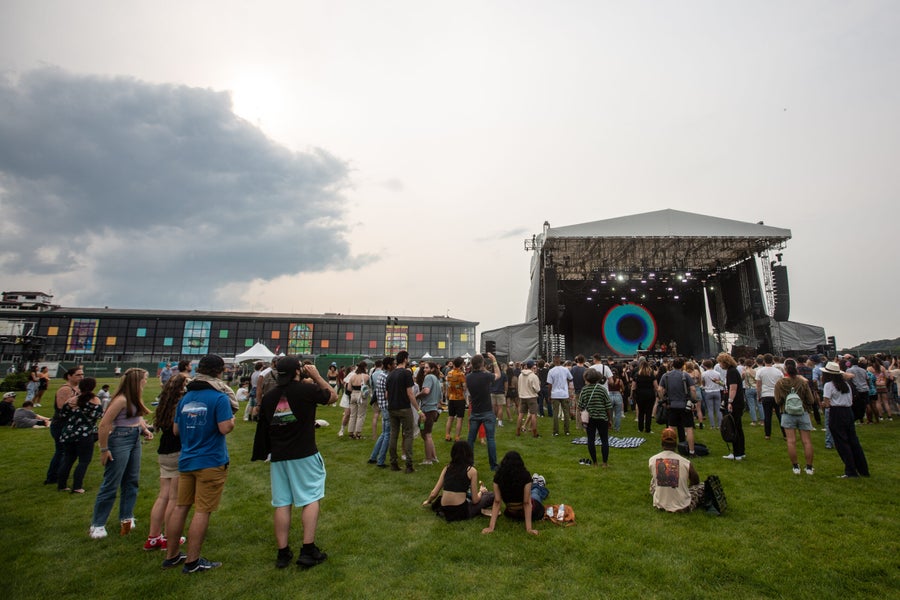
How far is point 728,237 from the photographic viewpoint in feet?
77.5

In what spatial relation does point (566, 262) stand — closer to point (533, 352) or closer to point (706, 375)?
point (533, 352)

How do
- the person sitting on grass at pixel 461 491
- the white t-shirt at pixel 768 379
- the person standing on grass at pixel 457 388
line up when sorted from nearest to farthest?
the person sitting on grass at pixel 461 491, the white t-shirt at pixel 768 379, the person standing on grass at pixel 457 388

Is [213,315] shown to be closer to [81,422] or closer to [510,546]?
[81,422]

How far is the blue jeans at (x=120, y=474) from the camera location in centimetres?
467

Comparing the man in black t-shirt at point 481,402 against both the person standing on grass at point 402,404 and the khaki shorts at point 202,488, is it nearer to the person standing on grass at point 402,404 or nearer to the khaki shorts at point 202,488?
the person standing on grass at point 402,404

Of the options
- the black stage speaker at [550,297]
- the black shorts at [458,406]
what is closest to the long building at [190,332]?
the black stage speaker at [550,297]

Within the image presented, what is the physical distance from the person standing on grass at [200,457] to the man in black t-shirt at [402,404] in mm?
3339

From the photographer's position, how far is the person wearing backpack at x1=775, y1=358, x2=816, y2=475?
6.48 meters

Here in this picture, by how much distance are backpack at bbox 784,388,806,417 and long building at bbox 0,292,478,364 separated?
63.9m

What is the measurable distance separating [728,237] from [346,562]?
26.6 meters

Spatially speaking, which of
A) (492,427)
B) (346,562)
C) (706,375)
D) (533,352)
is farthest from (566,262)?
(346,562)

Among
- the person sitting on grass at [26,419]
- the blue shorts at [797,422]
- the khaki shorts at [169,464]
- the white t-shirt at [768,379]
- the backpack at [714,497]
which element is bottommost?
the backpack at [714,497]

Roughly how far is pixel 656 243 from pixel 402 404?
80.5 feet

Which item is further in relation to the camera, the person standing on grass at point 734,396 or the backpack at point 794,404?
the person standing on grass at point 734,396
